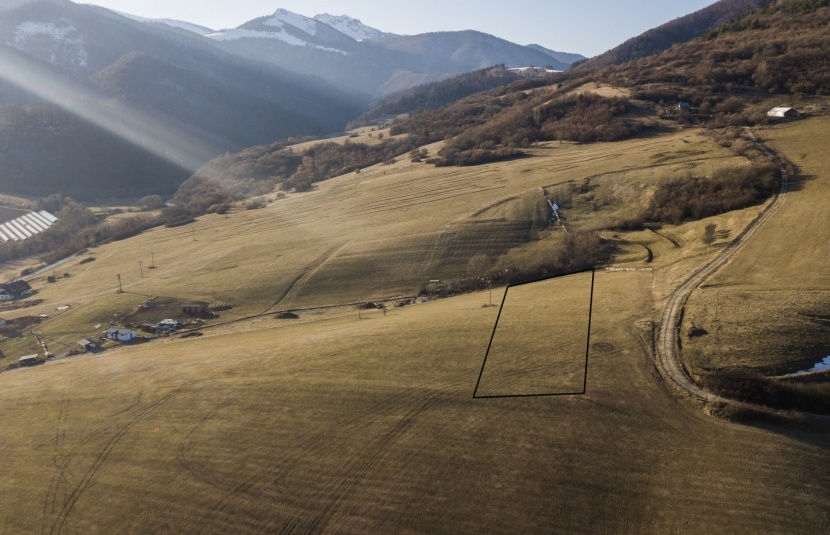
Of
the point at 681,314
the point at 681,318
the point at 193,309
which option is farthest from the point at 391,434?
the point at 193,309

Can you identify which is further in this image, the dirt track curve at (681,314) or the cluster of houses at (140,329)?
the cluster of houses at (140,329)

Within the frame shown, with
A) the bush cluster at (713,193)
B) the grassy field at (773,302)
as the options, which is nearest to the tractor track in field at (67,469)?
the grassy field at (773,302)

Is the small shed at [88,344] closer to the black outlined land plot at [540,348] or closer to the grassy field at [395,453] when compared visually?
the grassy field at [395,453]

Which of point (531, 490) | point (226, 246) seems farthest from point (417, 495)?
point (226, 246)


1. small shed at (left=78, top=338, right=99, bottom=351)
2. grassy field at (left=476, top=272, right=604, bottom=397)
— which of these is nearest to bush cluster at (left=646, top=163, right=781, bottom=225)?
grassy field at (left=476, top=272, right=604, bottom=397)

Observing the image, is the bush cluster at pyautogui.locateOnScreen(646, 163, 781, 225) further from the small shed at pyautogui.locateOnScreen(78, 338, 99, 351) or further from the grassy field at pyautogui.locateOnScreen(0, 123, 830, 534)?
the small shed at pyautogui.locateOnScreen(78, 338, 99, 351)
